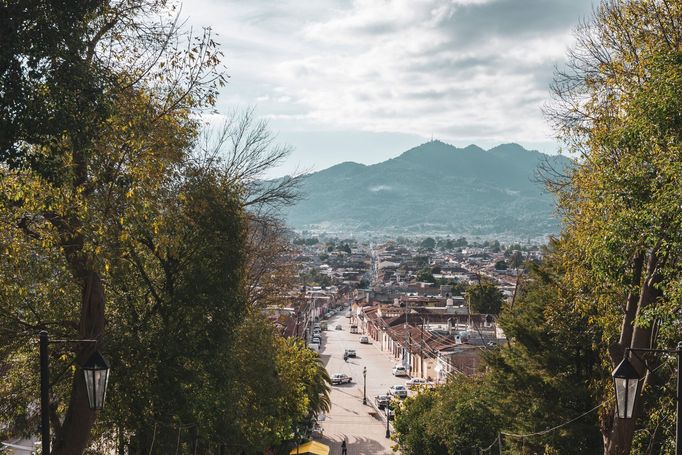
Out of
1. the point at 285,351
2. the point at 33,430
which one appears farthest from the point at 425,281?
the point at 33,430

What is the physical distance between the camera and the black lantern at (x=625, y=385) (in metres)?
5.50

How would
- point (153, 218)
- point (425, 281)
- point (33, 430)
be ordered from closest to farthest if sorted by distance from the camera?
point (153, 218), point (33, 430), point (425, 281)

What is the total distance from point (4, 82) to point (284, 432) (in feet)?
46.3

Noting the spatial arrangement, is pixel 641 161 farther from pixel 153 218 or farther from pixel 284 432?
pixel 284 432

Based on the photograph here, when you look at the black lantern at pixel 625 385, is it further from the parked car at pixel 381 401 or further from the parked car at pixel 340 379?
the parked car at pixel 340 379

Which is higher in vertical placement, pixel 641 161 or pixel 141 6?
pixel 141 6

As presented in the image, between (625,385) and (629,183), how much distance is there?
244 centimetres

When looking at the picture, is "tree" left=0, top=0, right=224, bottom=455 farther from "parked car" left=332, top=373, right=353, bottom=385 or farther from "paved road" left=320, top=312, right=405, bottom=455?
"parked car" left=332, top=373, right=353, bottom=385

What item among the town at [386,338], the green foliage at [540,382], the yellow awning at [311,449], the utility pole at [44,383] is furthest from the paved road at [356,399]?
the utility pole at [44,383]

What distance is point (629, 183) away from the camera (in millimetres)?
7164

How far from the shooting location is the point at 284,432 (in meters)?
18.1

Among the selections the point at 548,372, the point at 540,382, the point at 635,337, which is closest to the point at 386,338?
the point at 540,382

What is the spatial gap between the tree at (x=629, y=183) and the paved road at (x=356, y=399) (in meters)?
21.4

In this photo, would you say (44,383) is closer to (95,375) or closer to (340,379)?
(95,375)
